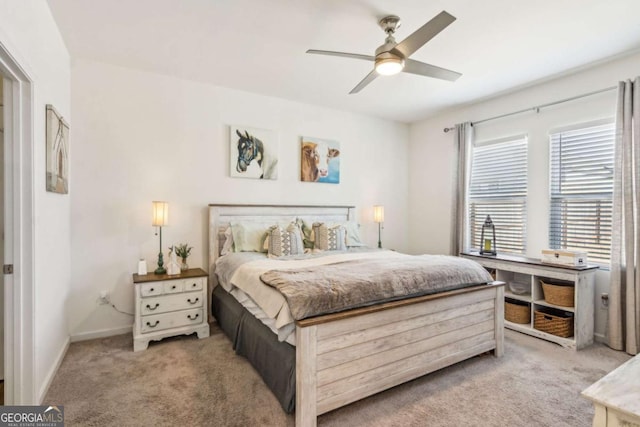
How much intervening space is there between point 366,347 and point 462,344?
100 cm

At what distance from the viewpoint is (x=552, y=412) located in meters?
1.96

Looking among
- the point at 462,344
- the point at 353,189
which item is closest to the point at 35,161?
the point at 462,344

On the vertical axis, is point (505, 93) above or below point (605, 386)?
above

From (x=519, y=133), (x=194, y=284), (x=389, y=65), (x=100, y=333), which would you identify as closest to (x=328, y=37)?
(x=389, y=65)

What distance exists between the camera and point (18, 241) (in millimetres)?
1832

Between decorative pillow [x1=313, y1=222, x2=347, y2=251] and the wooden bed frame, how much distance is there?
1572mm

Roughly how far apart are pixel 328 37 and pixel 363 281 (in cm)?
206

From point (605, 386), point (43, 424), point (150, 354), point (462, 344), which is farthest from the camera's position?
point (150, 354)

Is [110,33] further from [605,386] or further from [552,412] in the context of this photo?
[552,412]

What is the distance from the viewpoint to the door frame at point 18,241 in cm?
181

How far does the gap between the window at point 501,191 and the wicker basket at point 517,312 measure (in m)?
0.71

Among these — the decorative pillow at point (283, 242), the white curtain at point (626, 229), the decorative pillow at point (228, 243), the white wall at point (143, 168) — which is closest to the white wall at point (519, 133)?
the white curtain at point (626, 229)

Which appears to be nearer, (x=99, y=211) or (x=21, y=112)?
(x=21, y=112)

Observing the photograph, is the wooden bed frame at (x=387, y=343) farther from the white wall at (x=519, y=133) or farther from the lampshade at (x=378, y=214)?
the lampshade at (x=378, y=214)
